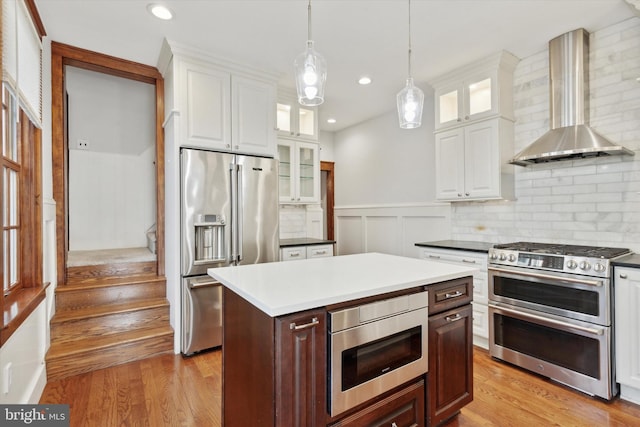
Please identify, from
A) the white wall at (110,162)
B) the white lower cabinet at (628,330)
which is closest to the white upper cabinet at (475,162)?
the white lower cabinet at (628,330)

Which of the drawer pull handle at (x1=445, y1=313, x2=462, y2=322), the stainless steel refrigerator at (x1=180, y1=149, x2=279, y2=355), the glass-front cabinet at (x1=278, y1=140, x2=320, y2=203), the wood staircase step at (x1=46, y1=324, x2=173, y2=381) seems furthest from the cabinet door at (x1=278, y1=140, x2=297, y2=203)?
the drawer pull handle at (x1=445, y1=313, x2=462, y2=322)

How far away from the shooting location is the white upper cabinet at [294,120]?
159 inches

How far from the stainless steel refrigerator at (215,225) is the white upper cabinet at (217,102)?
17cm

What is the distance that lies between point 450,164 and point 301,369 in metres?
2.99

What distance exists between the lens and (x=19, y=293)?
2189 millimetres

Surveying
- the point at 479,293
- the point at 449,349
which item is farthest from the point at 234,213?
the point at 479,293

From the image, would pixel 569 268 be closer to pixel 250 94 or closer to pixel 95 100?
pixel 250 94

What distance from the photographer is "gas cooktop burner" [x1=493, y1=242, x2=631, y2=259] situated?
2.33 meters

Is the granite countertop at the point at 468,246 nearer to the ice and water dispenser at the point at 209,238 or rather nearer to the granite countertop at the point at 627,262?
the granite countertop at the point at 627,262

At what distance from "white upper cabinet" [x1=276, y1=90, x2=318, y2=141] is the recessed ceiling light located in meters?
1.64

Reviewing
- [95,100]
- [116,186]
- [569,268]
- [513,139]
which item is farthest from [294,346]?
[95,100]

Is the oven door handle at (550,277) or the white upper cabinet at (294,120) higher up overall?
the white upper cabinet at (294,120)

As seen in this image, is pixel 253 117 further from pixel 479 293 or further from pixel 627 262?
pixel 627 262

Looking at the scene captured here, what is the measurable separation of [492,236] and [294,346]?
298 centimetres
